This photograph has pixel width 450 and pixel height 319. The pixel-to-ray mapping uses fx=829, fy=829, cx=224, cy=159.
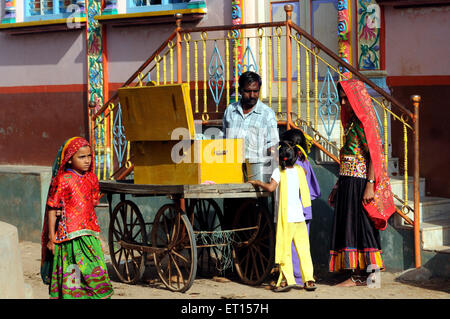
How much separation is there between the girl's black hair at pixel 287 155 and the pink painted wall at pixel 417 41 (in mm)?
2281

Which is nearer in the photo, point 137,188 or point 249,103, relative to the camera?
point 137,188

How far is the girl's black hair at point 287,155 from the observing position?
7207 millimetres

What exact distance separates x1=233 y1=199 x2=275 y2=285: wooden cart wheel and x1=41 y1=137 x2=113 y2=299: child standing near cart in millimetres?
1511

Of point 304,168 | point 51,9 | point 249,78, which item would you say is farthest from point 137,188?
point 51,9

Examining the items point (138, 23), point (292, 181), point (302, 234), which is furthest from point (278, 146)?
point (138, 23)

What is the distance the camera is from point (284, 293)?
23.4ft

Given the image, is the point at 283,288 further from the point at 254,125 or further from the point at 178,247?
the point at 254,125

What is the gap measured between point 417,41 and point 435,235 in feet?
7.57

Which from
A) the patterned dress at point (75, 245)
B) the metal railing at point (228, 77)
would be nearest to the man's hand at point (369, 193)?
the metal railing at point (228, 77)

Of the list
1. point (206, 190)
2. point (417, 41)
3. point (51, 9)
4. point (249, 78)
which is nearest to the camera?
point (206, 190)

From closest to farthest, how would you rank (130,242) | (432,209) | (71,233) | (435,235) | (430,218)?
(71,233) → (435,235) → (130,242) → (430,218) → (432,209)

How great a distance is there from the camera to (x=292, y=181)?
7223 millimetres

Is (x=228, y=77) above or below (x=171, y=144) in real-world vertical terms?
above

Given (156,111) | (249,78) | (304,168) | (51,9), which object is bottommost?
(304,168)
